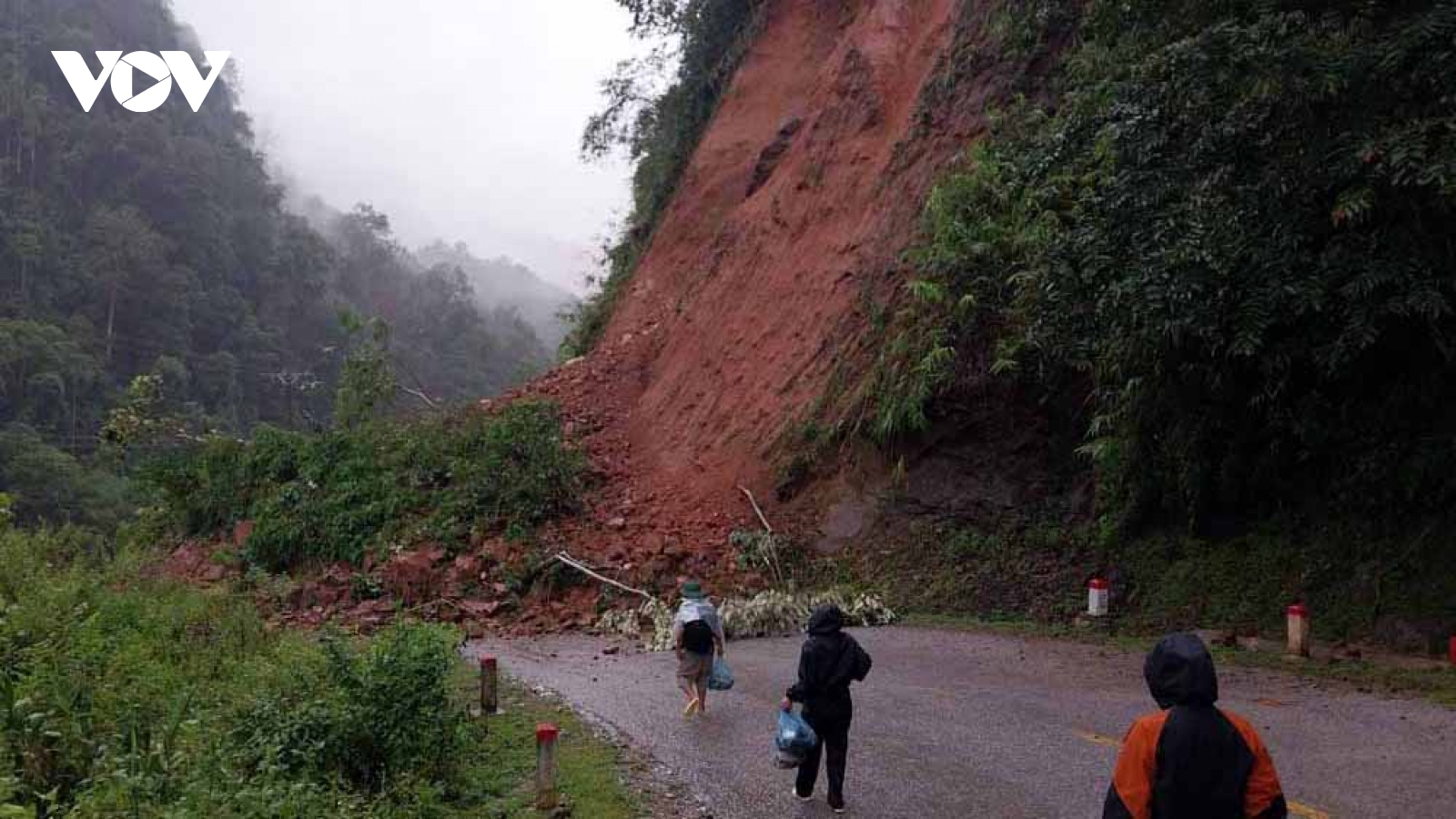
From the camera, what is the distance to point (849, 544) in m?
16.8

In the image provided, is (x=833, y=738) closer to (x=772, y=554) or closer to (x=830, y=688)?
(x=830, y=688)

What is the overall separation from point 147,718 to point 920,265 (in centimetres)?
1260

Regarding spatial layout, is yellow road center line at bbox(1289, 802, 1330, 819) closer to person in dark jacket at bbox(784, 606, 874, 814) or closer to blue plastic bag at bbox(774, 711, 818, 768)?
person in dark jacket at bbox(784, 606, 874, 814)

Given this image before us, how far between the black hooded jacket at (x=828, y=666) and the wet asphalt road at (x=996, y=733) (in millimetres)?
647

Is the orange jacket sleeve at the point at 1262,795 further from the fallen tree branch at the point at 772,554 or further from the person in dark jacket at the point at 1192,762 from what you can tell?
the fallen tree branch at the point at 772,554

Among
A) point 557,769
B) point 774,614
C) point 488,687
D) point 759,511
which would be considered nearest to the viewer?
point 557,769

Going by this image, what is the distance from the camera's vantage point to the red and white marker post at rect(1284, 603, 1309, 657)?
1119cm

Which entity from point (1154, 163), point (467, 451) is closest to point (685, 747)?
point (1154, 163)

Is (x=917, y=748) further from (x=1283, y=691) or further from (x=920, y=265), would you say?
(x=920, y=265)

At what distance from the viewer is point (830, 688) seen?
6.88 m

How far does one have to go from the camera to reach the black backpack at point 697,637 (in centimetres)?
960

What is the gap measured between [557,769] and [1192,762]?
16.4ft

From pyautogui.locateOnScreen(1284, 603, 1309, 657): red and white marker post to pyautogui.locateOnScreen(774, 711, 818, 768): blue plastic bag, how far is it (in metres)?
6.42

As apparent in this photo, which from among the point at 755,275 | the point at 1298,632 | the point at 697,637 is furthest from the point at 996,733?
the point at 755,275
